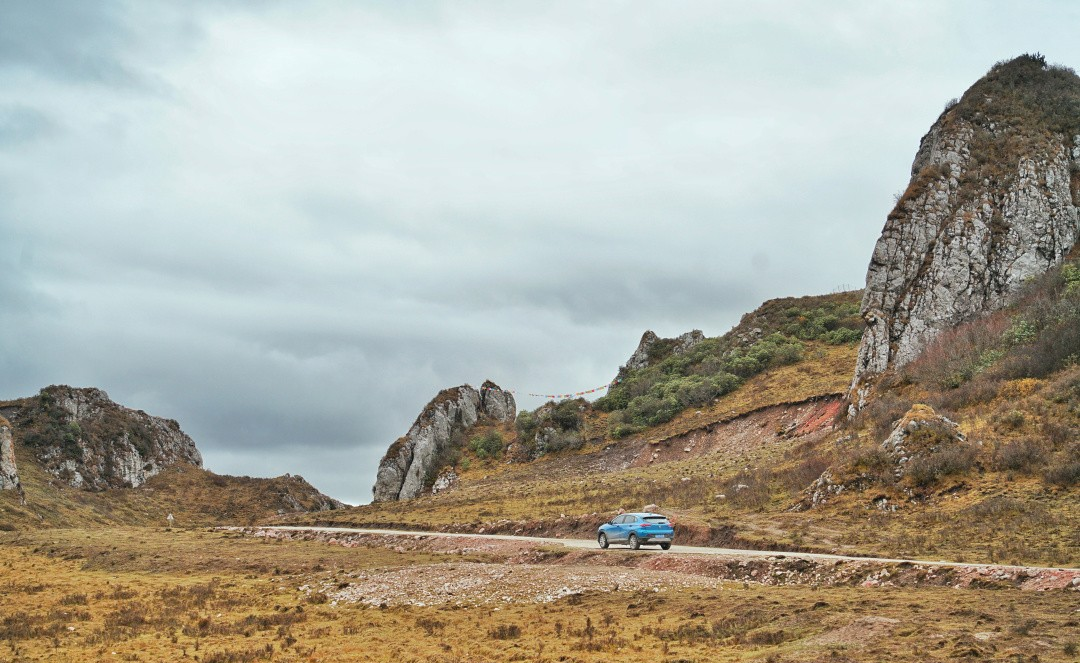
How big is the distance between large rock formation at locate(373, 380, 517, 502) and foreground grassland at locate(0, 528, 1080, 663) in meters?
60.8

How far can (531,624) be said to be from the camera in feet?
71.7

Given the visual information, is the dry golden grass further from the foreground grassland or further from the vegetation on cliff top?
the vegetation on cliff top

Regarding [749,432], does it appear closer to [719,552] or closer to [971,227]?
[971,227]

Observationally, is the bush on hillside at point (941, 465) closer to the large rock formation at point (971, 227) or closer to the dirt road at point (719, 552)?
the dirt road at point (719, 552)

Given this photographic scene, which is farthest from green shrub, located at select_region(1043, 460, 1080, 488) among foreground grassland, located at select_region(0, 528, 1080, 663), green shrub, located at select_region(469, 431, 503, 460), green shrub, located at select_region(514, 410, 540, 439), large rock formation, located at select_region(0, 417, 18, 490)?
large rock formation, located at select_region(0, 417, 18, 490)

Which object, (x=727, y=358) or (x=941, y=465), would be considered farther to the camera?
(x=727, y=358)

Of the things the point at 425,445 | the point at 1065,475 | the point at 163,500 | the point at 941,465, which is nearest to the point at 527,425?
the point at 425,445

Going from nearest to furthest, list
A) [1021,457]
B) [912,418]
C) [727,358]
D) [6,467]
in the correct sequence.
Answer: [1021,457]
[912,418]
[6,467]
[727,358]

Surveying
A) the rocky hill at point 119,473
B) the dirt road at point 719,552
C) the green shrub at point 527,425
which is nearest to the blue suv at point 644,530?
the dirt road at point 719,552

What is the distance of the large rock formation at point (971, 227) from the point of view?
55.6 m

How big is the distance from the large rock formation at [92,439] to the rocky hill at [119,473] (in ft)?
0.39

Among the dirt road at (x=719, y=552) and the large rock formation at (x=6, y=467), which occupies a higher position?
the large rock formation at (x=6, y=467)

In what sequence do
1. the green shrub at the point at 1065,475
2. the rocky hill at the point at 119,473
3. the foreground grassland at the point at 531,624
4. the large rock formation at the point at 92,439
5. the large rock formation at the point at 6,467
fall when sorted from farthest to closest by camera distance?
1. the large rock formation at the point at 92,439
2. the rocky hill at the point at 119,473
3. the large rock formation at the point at 6,467
4. the green shrub at the point at 1065,475
5. the foreground grassland at the point at 531,624

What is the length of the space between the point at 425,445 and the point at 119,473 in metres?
43.0
